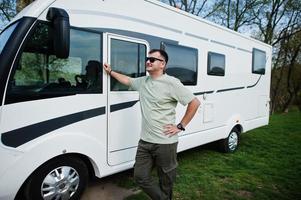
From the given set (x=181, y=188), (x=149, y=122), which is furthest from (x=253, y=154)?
(x=149, y=122)

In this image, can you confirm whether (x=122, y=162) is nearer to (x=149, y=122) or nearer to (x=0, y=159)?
(x=149, y=122)

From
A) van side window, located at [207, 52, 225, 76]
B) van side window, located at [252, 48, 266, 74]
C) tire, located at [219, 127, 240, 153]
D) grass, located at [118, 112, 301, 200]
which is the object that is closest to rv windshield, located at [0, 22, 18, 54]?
grass, located at [118, 112, 301, 200]

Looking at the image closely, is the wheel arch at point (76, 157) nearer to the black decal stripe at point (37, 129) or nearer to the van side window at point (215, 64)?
the black decal stripe at point (37, 129)

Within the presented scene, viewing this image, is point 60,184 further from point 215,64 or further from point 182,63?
point 215,64

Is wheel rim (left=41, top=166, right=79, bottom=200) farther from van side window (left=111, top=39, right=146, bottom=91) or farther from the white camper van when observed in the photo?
van side window (left=111, top=39, right=146, bottom=91)

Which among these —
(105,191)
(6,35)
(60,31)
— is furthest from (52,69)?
(105,191)

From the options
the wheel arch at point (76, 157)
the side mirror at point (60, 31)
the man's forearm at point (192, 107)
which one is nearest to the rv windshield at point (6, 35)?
the side mirror at point (60, 31)

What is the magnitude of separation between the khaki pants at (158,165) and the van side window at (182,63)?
6.03 feet

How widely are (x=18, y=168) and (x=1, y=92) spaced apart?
0.81m

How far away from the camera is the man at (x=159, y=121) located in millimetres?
3141

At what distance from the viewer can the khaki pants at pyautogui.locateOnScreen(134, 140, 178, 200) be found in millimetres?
3205

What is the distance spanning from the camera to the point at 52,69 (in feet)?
10.6

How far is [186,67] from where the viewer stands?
509 cm

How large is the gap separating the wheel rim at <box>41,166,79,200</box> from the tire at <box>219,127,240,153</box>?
3.93m
